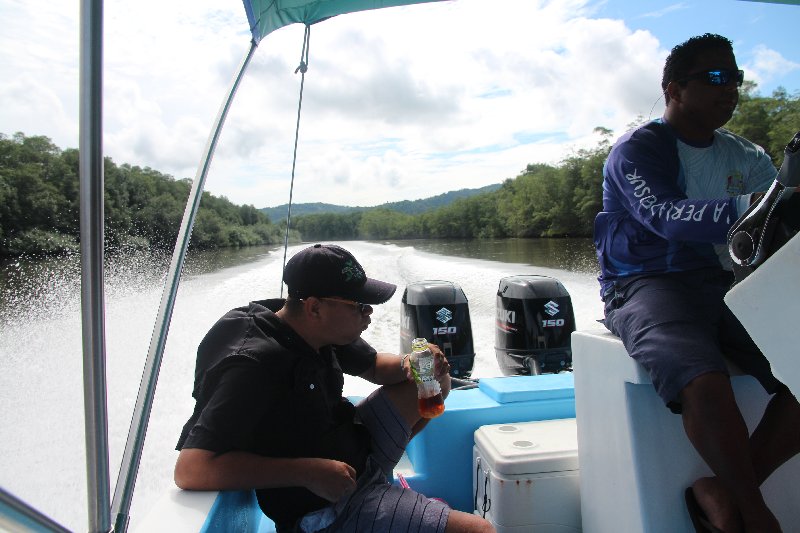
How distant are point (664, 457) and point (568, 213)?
66.6 feet

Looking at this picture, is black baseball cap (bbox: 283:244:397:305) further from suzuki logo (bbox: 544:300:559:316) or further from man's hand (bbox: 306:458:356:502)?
suzuki logo (bbox: 544:300:559:316)

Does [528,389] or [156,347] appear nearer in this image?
[156,347]

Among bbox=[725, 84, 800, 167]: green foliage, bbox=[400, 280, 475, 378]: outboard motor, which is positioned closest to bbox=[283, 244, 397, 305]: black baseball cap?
bbox=[400, 280, 475, 378]: outboard motor

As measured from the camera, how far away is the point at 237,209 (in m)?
7.60

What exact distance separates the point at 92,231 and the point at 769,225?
0.97 metres

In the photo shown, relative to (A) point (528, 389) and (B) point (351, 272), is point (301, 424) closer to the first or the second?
(B) point (351, 272)

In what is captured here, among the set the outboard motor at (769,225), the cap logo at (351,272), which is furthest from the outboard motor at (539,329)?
the outboard motor at (769,225)

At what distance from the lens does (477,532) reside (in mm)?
1325

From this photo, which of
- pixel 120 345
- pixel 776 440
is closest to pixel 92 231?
pixel 776 440

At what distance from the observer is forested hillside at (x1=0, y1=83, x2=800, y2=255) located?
2.68 metres

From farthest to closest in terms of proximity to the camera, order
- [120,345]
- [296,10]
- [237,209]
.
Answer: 1. [237,209]
2. [120,345]
3. [296,10]

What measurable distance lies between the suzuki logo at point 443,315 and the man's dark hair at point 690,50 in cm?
186

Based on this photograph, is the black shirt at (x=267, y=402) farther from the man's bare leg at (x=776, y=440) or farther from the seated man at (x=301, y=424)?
the man's bare leg at (x=776, y=440)

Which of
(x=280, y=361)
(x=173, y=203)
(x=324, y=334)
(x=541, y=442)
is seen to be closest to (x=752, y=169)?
(x=541, y=442)
